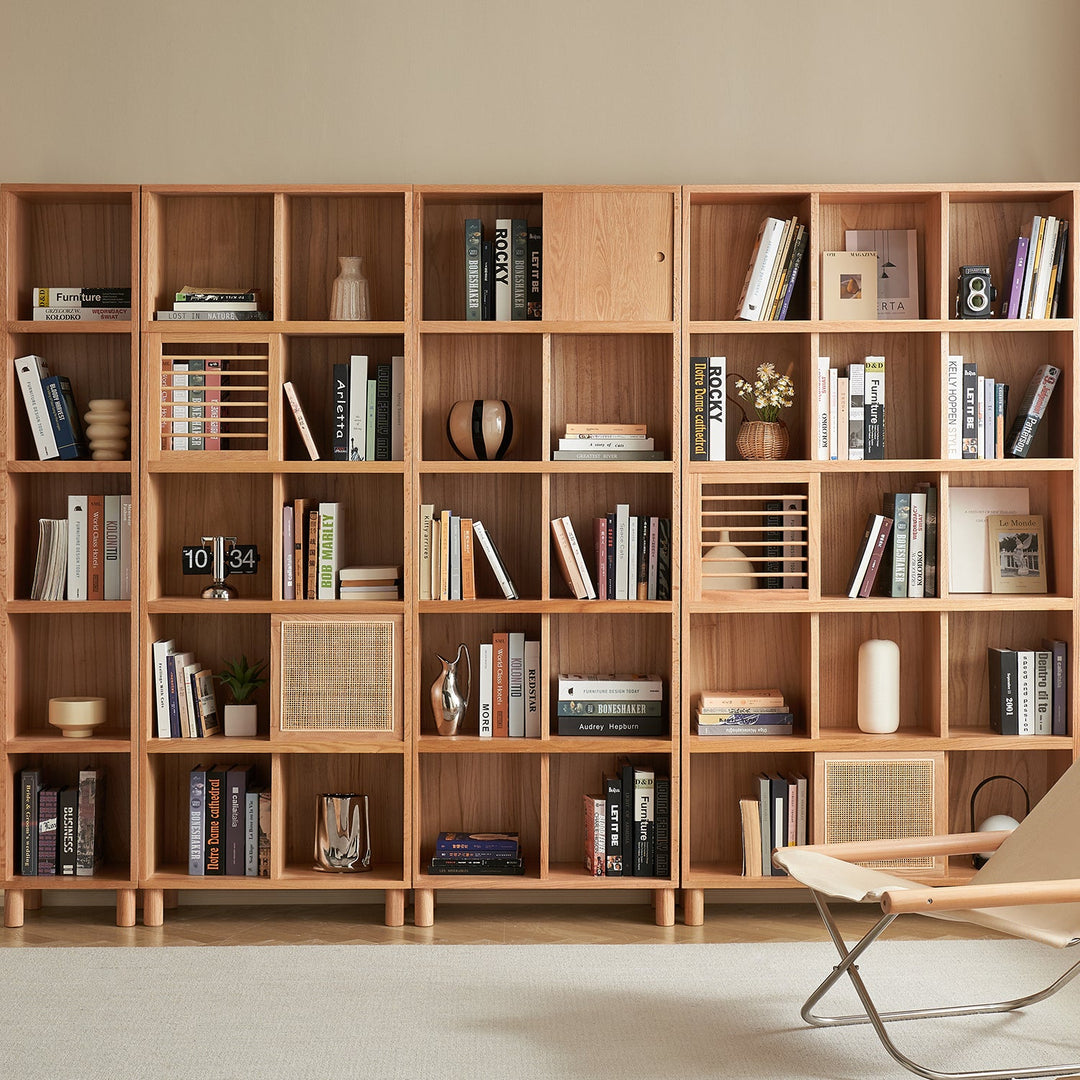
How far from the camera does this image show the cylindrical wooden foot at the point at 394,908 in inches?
131

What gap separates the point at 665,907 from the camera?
10.9 feet

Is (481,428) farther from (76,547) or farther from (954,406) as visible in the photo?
(954,406)

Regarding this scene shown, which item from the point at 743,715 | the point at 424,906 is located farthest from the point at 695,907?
the point at 424,906

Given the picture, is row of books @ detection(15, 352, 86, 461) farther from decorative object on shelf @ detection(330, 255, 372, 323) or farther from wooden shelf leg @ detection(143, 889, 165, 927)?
wooden shelf leg @ detection(143, 889, 165, 927)

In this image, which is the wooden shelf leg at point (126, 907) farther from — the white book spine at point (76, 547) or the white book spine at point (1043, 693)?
the white book spine at point (1043, 693)

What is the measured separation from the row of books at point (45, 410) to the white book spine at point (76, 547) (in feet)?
0.50

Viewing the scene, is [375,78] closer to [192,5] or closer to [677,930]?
[192,5]

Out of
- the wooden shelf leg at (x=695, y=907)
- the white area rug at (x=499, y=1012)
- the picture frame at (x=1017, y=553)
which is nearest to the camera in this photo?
the white area rug at (x=499, y=1012)

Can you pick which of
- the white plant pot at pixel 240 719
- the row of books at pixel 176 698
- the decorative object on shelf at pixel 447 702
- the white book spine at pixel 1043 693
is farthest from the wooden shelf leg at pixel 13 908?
the white book spine at pixel 1043 693

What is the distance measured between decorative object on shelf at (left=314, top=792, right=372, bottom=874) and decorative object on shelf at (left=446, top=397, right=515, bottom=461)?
1159 millimetres

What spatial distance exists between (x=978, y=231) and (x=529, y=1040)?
9.18ft

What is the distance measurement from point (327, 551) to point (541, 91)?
64.8 inches

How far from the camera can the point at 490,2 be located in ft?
11.5

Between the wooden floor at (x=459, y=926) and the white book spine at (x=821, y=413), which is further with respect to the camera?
the white book spine at (x=821, y=413)
